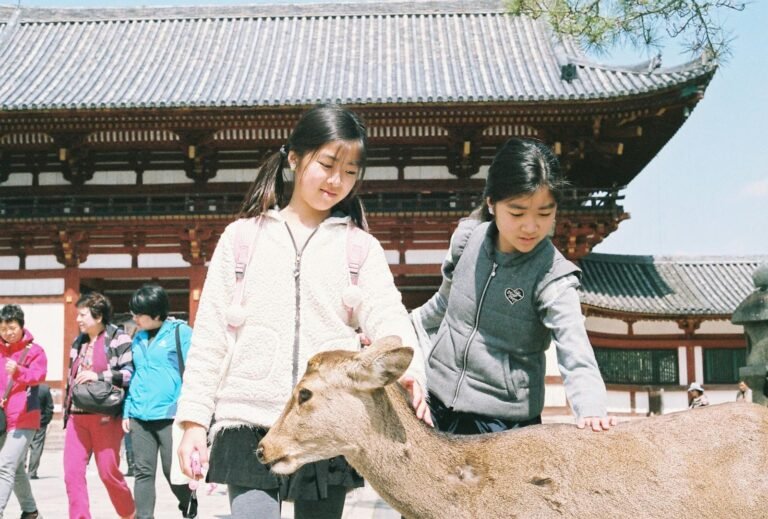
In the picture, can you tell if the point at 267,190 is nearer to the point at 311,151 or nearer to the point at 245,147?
the point at 311,151

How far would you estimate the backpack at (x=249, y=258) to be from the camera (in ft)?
8.66

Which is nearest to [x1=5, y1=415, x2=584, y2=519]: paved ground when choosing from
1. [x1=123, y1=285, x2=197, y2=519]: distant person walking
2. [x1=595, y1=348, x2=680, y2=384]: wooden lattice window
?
[x1=123, y1=285, x2=197, y2=519]: distant person walking

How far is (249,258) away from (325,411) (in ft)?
2.32

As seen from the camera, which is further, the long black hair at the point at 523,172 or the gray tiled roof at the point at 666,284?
the gray tiled roof at the point at 666,284

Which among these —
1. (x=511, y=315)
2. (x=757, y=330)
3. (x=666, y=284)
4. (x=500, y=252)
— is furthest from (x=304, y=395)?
(x=666, y=284)

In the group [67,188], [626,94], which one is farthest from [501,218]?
[67,188]

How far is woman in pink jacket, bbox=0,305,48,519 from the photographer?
5.94 meters

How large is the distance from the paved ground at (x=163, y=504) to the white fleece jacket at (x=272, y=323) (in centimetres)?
524

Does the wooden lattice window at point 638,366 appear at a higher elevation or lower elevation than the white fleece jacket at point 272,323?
lower

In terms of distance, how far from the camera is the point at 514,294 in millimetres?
2830

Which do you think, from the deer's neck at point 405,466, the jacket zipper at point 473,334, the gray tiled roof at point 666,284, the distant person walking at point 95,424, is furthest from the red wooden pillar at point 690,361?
the deer's neck at point 405,466

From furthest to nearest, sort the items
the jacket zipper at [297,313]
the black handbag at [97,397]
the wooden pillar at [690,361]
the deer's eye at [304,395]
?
1. the wooden pillar at [690,361]
2. the black handbag at [97,397]
3. the jacket zipper at [297,313]
4. the deer's eye at [304,395]

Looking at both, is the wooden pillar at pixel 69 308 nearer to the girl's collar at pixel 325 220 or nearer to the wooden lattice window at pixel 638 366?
the wooden lattice window at pixel 638 366

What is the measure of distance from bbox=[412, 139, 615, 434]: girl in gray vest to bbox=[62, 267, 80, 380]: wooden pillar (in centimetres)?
1283
